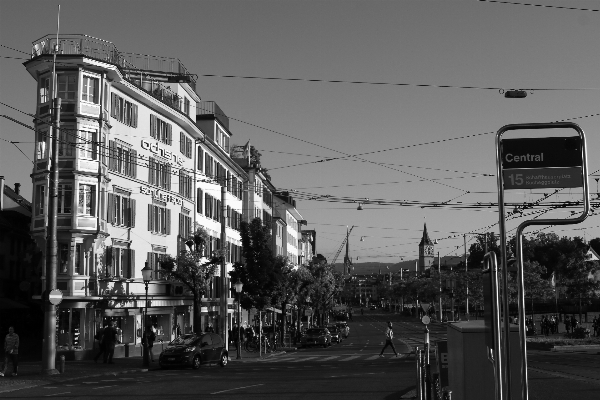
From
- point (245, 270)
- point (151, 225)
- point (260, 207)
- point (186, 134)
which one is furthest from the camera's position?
point (260, 207)

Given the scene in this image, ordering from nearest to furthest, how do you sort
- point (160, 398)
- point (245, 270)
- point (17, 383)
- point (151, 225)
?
point (160, 398), point (17, 383), point (151, 225), point (245, 270)

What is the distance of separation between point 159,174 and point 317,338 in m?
18.8

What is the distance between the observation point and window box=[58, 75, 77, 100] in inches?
1574

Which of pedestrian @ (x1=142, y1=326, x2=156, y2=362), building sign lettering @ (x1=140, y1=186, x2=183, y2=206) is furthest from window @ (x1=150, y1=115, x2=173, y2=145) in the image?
pedestrian @ (x1=142, y1=326, x2=156, y2=362)

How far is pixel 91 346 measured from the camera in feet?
136

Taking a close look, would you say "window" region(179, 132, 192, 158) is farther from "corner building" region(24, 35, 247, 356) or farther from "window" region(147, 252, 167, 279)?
"window" region(147, 252, 167, 279)

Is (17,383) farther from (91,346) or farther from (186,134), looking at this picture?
(186,134)

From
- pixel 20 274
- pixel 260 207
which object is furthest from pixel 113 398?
pixel 260 207

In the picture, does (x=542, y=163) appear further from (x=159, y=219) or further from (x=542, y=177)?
(x=159, y=219)

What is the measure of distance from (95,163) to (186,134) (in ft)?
44.1

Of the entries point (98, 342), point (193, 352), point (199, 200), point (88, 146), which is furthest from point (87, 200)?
point (199, 200)

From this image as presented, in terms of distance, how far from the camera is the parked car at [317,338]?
59.1m

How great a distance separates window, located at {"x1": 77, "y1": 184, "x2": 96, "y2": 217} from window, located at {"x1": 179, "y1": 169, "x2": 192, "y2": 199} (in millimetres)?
10493

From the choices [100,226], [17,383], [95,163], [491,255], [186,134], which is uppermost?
[186,134]
